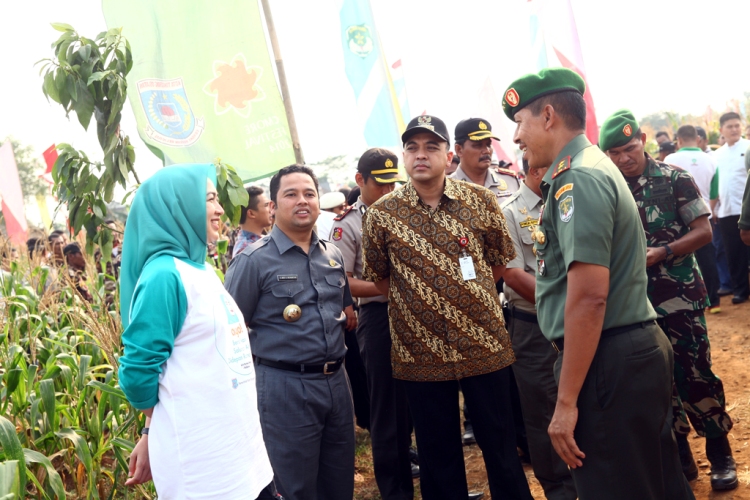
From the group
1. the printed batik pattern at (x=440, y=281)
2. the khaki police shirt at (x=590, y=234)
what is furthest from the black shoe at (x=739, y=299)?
the khaki police shirt at (x=590, y=234)

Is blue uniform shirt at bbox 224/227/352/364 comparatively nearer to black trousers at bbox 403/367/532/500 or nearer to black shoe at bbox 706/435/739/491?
black trousers at bbox 403/367/532/500

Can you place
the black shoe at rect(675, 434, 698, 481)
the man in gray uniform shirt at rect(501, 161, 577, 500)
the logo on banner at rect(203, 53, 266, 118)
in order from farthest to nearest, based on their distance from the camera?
the logo on banner at rect(203, 53, 266, 118)
the black shoe at rect(675, 434, 698, 481)
the man in gray uniform shirt at rect(501, 161, 577, 500)

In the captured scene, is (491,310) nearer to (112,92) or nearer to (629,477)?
(629,477)

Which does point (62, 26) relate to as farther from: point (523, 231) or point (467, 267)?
point (523, 231)

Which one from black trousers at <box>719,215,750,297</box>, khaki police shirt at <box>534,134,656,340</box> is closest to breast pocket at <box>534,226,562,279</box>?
khaki police shirt at <box>534,134,656,340</box>

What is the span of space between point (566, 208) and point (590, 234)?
13 centimetres

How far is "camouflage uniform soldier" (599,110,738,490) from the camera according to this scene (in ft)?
11.4

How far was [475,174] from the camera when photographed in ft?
15.4

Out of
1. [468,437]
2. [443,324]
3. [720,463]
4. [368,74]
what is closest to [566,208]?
[443,324]

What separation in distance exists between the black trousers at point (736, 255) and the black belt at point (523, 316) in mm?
5314

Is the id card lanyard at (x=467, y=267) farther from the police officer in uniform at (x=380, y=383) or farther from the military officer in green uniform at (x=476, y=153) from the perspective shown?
the military officer in green uniform at (x=476, y=153)

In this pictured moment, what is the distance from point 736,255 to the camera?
7754 mm

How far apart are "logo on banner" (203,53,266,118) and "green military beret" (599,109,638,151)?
2691 mm

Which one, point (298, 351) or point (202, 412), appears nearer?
point (202, 412)
